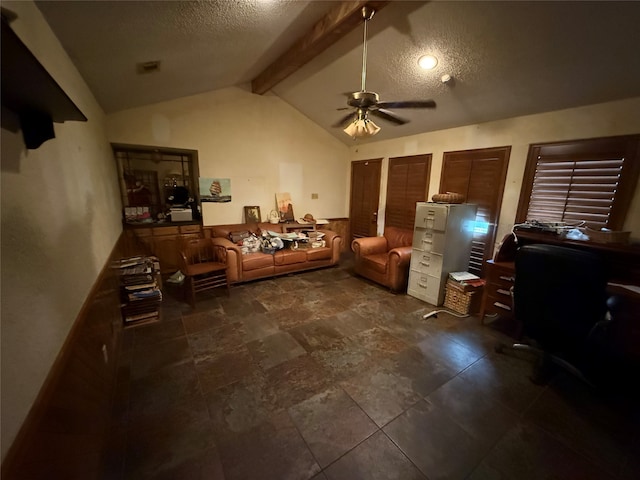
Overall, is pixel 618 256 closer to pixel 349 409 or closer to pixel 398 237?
pixel 398 237

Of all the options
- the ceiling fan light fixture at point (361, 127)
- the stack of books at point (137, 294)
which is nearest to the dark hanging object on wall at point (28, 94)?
the ceiling fan light fixture at point (361, 127)

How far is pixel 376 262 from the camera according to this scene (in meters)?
3.76

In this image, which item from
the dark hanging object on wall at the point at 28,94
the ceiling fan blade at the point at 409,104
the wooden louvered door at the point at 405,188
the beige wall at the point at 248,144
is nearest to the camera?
the dark hanging object on wall at the point at 28,94

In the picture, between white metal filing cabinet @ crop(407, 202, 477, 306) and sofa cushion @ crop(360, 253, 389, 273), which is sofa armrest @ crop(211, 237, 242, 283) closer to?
sofa cushion @ crop(360, 253, 389, 273)

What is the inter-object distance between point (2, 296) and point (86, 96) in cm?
244

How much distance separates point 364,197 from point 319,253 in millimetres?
1761

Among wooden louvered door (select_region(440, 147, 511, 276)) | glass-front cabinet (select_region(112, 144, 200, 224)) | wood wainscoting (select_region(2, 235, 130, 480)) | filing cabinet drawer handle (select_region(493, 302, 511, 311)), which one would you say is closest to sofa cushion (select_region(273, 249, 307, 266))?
glass-front cabinet (select_region(112, 144, 200, 224))

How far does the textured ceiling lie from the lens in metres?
1.73

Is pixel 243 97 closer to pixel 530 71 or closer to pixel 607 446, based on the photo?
pixel 530 71

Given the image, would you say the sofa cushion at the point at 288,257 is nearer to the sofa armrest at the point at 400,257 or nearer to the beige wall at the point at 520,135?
the sofa armrest at the point at 400,257

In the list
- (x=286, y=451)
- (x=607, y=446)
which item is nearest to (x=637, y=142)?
(x=607, y=446)

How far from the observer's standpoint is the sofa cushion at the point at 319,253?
4.31 meters

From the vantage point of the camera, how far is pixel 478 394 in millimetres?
1830

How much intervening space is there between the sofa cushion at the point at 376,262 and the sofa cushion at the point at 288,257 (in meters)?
1.00
